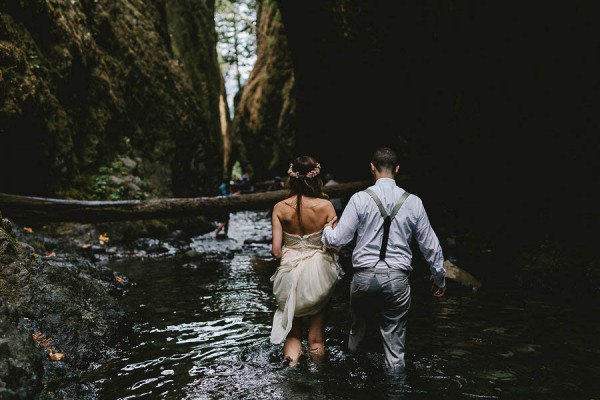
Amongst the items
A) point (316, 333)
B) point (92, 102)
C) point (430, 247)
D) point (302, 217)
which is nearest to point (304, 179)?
point (302, 217)

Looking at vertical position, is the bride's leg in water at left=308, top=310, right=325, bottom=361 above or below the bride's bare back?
below

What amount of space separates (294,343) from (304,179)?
1619 millimetres

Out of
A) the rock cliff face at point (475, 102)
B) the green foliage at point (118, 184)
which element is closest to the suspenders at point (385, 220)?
the rock cliff face at point (475, 102)

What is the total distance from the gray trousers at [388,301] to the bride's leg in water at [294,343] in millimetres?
733

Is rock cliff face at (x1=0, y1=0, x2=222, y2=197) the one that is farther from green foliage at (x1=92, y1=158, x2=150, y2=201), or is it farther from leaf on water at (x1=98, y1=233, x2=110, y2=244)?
leaf on water at (x1=98, y1=233, x2=110, y2=244)

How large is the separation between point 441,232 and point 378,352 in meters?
6.07

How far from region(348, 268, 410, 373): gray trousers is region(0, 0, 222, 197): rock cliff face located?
316 inches

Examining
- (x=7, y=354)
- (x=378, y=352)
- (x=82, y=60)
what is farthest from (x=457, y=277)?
(x=82, y=60)

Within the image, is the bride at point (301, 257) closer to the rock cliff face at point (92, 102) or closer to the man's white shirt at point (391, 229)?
the man's white shirt at point (391, 229)

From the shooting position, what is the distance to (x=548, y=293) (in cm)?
720

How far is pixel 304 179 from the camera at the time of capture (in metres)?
4.58

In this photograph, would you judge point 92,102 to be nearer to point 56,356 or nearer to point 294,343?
point 56,356

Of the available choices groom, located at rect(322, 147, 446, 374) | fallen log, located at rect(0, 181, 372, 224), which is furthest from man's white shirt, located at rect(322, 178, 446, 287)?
fallen log, located at rect(0, 181, 372, 224)

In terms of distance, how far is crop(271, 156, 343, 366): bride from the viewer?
15.0 feet
